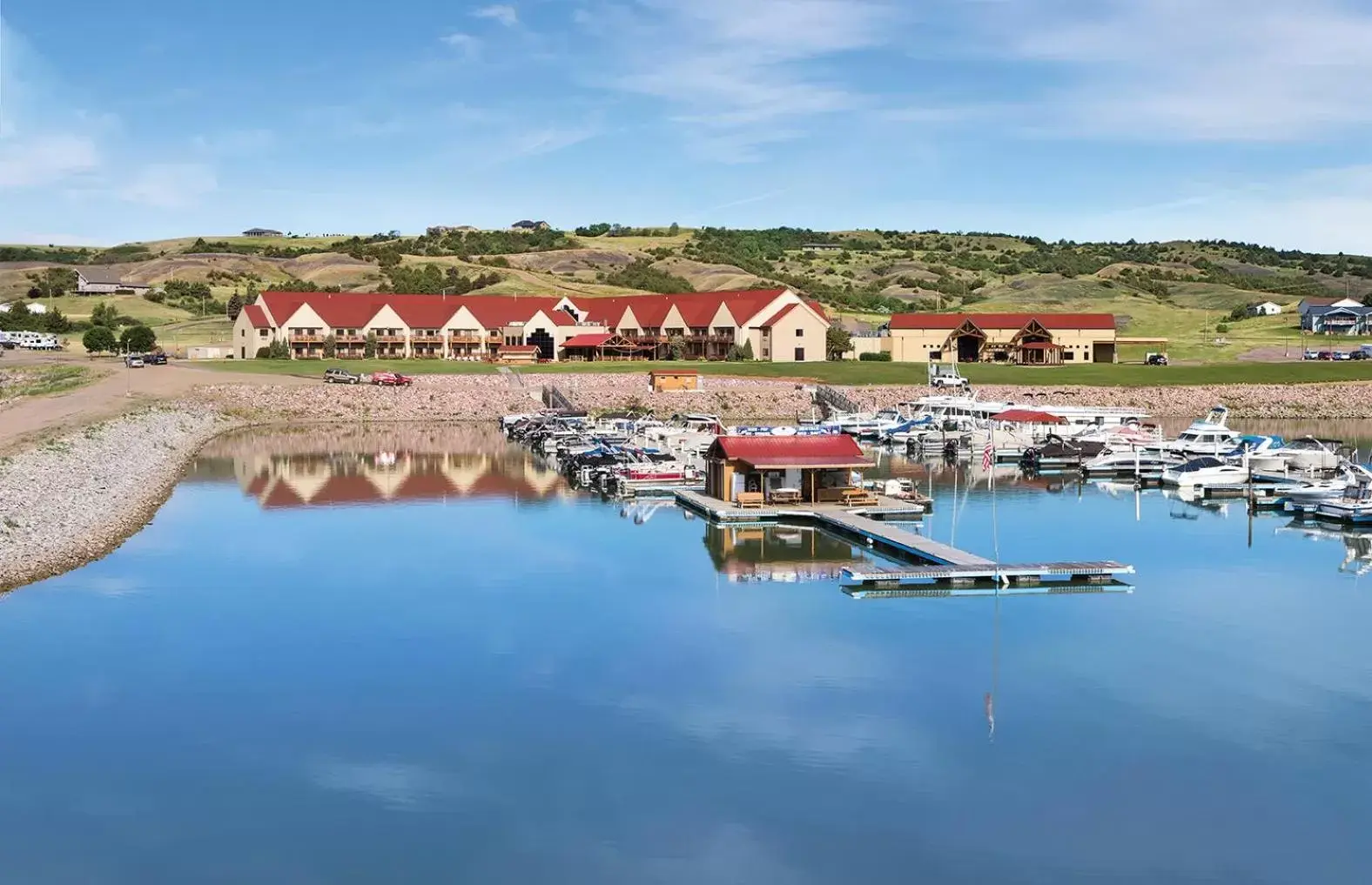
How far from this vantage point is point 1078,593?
3328cm

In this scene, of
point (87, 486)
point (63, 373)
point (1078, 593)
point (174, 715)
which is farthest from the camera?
point (63, 373)

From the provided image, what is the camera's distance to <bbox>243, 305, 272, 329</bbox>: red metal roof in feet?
360

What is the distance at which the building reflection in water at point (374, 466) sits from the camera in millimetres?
51438

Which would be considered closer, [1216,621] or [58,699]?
[58,699]

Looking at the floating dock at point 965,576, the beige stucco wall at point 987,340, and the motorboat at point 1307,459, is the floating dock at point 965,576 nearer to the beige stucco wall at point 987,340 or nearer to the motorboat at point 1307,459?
the motorboat at point 1307,459

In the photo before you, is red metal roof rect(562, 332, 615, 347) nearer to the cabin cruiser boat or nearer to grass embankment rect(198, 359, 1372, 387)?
grass embankment rect(198, 359, 1372, 387)

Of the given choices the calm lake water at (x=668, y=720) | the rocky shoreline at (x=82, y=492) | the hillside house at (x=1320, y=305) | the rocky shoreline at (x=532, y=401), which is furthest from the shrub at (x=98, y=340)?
the hillside house at (x=1320, y=305)

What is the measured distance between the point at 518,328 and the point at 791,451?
7237 cm

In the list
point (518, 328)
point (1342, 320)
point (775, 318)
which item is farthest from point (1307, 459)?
point (1342, 320)

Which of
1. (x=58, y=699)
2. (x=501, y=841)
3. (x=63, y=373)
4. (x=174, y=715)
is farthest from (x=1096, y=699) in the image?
(x=63, y=373)

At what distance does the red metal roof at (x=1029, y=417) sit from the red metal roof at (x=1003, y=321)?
43883 mm

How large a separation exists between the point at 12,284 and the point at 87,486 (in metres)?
148

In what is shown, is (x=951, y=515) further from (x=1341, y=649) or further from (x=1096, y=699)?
(x=1096, y=699)

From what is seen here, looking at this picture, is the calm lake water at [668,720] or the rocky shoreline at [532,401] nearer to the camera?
the calm lake water at [668,720]
